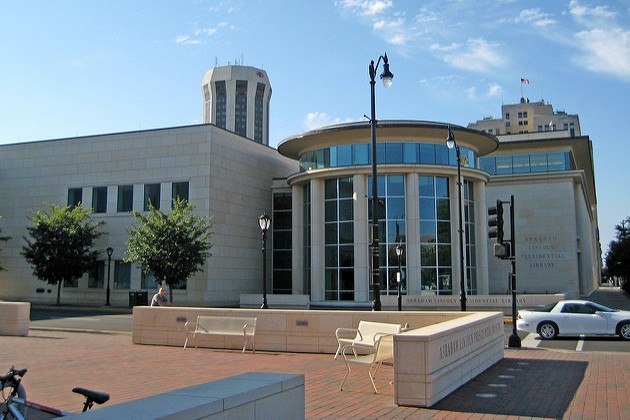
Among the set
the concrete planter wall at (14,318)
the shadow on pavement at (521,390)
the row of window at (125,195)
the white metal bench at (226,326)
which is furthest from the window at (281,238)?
the shadow on pavement at (521,390)

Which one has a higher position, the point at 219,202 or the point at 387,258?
the point at 219,202

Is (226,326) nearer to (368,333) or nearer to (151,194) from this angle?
(368,333)

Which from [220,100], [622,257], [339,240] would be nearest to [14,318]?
[339,240]

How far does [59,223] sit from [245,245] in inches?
502

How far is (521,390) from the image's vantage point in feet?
32.9

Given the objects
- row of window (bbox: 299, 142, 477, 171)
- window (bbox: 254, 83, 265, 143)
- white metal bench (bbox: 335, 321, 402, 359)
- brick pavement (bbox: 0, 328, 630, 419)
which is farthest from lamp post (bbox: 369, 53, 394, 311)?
window (bbox: 254, 83, 265, 143)

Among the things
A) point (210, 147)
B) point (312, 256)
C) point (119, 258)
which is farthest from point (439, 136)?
point (119, 258)

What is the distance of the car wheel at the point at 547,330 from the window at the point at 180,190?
2709cm

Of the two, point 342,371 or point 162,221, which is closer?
point 342,371

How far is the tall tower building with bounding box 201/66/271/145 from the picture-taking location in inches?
7210

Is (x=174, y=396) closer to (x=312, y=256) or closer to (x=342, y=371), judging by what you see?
(x=342, y=371)

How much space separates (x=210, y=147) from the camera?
40.7 meters

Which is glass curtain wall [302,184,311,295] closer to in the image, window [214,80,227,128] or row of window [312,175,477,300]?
row of window [312,175,477,300]

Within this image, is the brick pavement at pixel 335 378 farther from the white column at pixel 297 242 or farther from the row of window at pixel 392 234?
the white column at pixel 297 242
